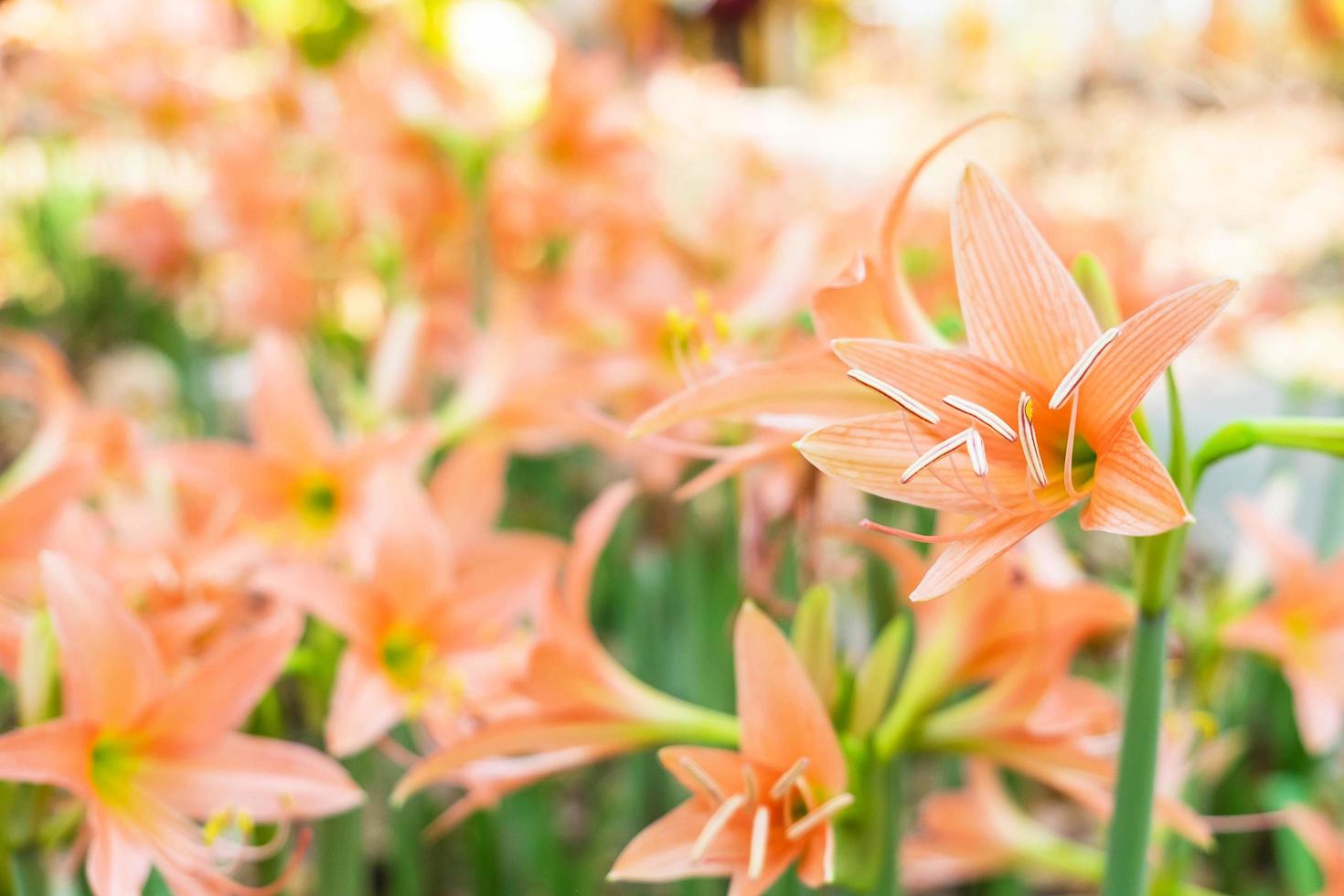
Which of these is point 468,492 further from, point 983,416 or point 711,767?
point 983,416

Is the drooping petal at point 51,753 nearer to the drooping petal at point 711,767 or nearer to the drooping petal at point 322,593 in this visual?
the drooping petal at point 322,593

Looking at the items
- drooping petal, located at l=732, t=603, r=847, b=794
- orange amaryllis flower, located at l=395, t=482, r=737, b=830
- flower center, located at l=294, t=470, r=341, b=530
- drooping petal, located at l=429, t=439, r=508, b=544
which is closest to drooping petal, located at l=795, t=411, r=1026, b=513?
drooping petal, located at l=732, t=603, r=847, b=794

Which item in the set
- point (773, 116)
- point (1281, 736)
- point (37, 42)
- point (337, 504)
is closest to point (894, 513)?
point (337, 504)

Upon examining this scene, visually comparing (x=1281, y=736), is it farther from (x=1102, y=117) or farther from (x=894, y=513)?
(x=1102, y=117)

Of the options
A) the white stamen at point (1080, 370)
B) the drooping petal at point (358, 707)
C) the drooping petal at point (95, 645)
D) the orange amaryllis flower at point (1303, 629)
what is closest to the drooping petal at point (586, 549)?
the drooping petal at point (358, 707)

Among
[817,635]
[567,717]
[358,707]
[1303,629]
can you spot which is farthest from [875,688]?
[1303,629]

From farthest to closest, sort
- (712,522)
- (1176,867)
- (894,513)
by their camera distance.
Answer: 1. (712,522)
2. (894,513)
3. (1176,867)

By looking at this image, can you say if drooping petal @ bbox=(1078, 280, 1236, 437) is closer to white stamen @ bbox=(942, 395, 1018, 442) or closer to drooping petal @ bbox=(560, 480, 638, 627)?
white stamen @ bbox=(942, 395, 1018, 442)
